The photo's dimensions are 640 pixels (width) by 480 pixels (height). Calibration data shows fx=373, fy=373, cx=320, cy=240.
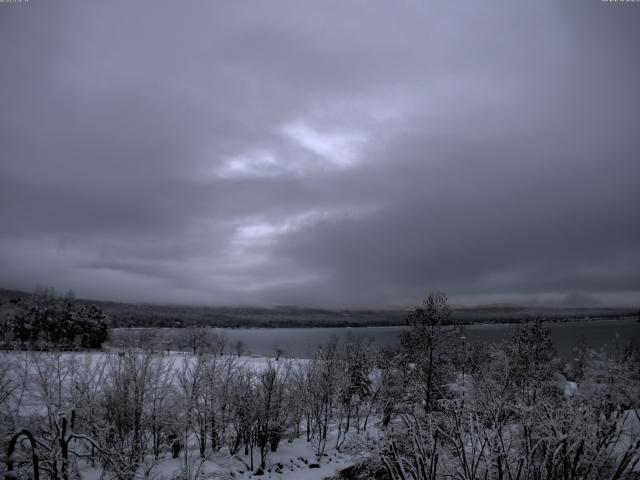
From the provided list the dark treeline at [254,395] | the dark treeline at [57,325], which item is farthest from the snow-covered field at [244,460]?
the dark treeline at [57,325]

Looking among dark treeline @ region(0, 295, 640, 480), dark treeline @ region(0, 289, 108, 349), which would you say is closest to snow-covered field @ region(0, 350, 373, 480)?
dark treeline @ region(0, 295, 640, 480)

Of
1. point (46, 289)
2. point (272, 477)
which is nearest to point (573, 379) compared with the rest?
point (272, 477)

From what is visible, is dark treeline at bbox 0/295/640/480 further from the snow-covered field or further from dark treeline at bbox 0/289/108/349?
dark treeline at bbox 0/289/108/349

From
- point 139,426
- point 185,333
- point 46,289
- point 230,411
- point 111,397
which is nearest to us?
point 139,426

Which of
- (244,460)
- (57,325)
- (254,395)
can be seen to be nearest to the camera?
(244,460)

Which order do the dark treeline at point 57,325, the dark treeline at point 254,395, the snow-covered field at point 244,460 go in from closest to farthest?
the dark treeline at point 254,395 < the snow-covered field at point 244,460 < the dark treeline at point 57,325

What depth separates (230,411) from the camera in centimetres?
3328

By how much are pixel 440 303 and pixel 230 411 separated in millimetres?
21140

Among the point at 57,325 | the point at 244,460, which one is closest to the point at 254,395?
the point at 244,460

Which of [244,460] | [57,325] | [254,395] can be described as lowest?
[244,460]

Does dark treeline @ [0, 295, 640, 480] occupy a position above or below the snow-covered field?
above

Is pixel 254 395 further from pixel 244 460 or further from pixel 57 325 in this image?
pixel 57 325

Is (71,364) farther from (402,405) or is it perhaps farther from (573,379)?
(573,379)

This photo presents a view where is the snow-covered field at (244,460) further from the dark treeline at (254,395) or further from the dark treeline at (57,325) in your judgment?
the dark treeline at (57,325)
